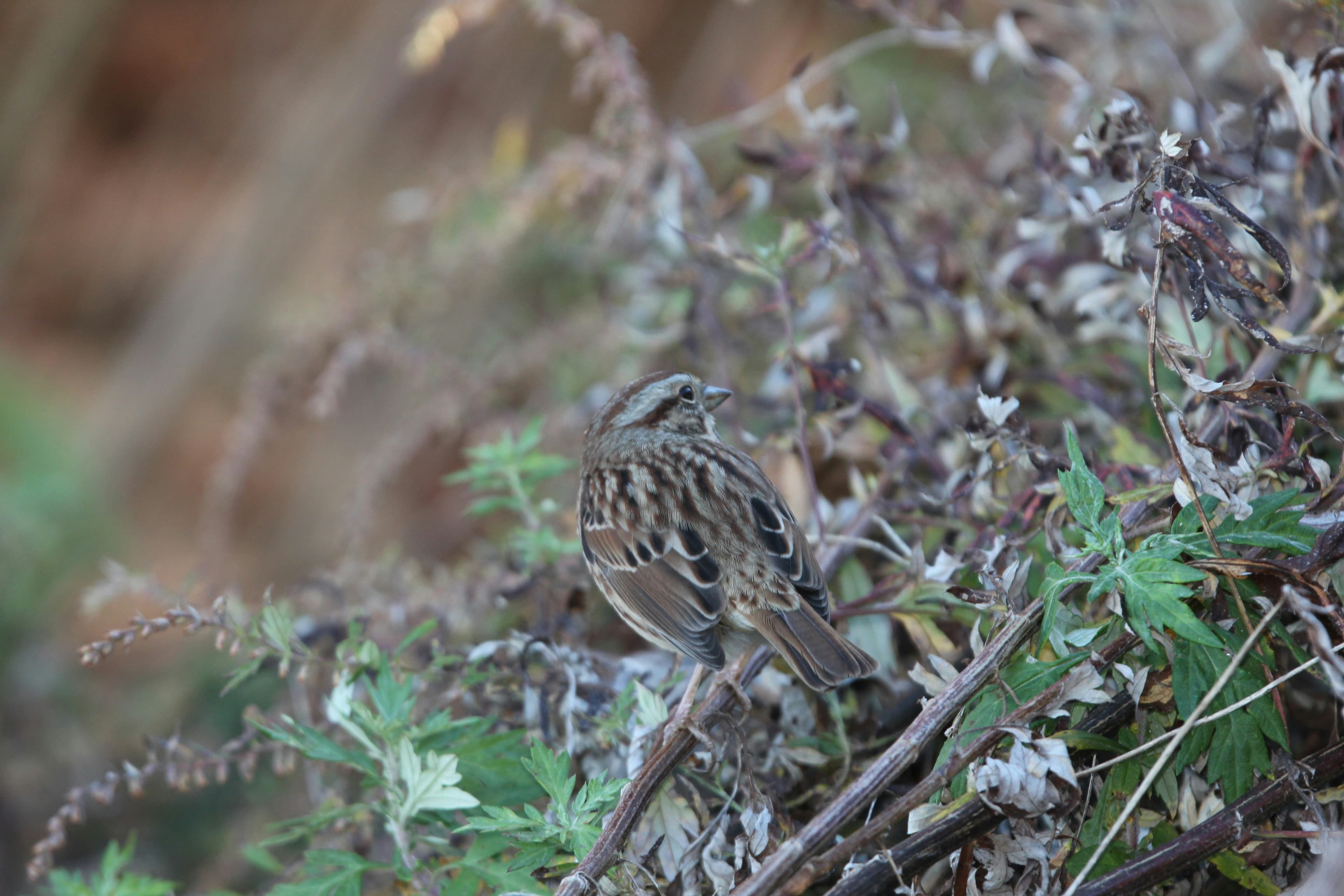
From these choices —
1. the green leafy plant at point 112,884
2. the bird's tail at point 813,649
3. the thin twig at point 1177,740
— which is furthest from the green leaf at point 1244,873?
the green leafy plant at point 112,884

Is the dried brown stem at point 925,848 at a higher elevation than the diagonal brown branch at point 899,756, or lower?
lower

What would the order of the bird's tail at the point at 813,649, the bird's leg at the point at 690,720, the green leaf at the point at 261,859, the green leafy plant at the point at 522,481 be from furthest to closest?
the green leafy plant at the point at 522,481, the green leaf at the point at 261,859, the bird's tail at the point at 813,649, the bird's leg at the point at 690,720

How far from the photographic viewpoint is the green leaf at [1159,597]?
1498mm

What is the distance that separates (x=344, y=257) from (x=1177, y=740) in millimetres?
4508

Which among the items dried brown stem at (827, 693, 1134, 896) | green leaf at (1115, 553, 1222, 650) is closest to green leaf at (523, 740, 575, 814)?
dried brown stem at (827, 693, 1134, 896)

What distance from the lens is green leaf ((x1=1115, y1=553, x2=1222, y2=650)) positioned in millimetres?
1498

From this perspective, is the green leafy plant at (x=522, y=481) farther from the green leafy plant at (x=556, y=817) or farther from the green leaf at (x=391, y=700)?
the green leafy plant at (x=556, y=817)

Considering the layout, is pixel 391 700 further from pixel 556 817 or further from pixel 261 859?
pixel 261 859

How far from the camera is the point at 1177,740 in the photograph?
1.52 metres

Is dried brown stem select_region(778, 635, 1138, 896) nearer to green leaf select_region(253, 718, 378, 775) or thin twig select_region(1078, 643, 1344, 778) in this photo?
thin twig select_region(1078, 643, 1344, 778)

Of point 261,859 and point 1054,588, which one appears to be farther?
point 261,859

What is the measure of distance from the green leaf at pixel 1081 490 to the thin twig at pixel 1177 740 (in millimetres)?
284

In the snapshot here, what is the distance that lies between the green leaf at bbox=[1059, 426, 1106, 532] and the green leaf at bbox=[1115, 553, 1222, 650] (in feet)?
0.31

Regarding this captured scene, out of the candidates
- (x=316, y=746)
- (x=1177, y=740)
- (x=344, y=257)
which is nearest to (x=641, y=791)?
(x=316, y=746)
